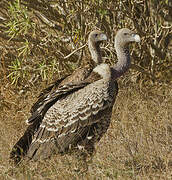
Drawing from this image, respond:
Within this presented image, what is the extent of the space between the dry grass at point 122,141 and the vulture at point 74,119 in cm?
16

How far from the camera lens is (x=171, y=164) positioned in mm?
5250

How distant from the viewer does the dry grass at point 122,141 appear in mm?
5137

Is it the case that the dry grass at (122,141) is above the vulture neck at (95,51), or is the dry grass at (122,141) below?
below

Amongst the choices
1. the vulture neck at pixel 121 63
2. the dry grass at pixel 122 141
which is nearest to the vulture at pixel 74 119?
the dry grass at pixel 122 141

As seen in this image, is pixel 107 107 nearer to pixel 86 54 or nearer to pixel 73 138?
pixel 73 138

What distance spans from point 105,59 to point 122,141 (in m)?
2.77

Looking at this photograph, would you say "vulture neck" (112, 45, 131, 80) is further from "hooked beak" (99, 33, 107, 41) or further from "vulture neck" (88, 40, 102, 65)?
"vulture neck" (88, 40, 102, 65)

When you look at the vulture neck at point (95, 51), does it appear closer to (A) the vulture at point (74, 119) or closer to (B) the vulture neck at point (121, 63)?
(B) the vulture neck at point (121, 63)

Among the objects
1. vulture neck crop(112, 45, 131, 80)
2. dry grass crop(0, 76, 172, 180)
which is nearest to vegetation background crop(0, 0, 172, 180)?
dry grass crop(0, 76, 172, 180)

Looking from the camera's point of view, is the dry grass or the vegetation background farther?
the vegetation background

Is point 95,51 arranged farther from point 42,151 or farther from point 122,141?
point 42,151

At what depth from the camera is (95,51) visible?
7.54 meters

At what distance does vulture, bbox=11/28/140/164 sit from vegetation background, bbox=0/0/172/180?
327mm

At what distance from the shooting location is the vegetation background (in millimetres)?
6371
